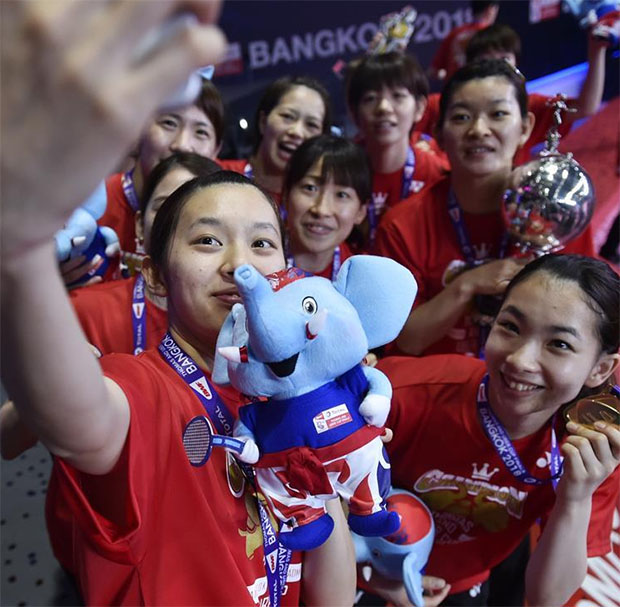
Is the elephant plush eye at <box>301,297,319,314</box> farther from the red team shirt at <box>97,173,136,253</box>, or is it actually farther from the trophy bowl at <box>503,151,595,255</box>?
the red team shirt at <box>97,173,136,253</box>

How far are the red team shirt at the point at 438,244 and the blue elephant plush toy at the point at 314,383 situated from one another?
972 mm

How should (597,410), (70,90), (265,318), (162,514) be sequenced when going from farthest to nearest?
(597,410) < (162,514) < (265,318) < (70,90)

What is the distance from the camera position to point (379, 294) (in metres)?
0.75

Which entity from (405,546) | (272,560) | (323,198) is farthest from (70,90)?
(323,198)

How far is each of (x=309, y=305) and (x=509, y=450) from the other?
72 cm

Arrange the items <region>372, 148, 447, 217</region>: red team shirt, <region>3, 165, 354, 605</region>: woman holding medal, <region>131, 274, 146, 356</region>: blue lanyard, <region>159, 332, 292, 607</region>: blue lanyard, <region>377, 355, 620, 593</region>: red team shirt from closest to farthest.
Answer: <region>3, 165, 354, 605</region>: woman holding medal < <region>159, 332, 292, 607</region>: blue lanyard < <region>377, 355, 620, 593</region>: red team shirt < <region>131, 274, 146, 356</region>: blue lanyard < <region>372, 148, 447, 217</region>: red team shirt

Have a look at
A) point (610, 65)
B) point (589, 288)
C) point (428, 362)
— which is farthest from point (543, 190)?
point (610, 65)

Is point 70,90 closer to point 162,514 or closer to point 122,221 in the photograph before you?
point 162,514

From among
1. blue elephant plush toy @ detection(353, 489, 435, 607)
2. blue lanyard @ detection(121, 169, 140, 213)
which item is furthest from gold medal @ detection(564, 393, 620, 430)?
blue lanyard @ detection(121, 169, 140, 213)

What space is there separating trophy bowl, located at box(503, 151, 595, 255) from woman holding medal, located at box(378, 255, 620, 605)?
0.22 meters

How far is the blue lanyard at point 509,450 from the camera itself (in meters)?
1.21

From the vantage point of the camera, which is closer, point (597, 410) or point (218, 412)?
point (218, 412)

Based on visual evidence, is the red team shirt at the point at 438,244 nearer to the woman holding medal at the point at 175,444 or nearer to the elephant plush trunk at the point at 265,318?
the woman holding medal at the point at 175,444

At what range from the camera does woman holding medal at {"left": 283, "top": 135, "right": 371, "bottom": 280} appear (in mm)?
1703
